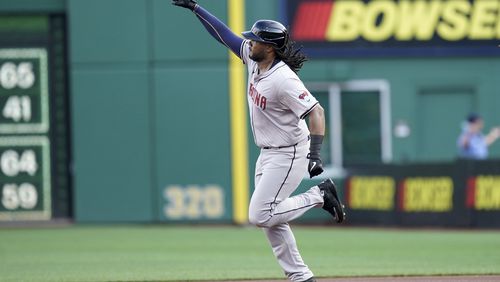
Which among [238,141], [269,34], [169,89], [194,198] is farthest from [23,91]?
[269,34]

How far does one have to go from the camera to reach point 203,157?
19.3 meters

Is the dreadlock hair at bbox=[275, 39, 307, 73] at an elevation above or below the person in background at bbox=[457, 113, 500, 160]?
above

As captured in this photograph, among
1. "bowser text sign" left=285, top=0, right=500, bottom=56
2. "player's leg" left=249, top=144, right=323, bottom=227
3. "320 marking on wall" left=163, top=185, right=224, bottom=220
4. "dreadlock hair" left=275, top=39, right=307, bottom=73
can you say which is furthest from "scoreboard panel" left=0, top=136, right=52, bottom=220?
"player's leg" left=249, top=144, right=323, bottom=227

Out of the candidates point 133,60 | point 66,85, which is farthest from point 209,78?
point 66,85

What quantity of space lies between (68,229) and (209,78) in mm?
3509

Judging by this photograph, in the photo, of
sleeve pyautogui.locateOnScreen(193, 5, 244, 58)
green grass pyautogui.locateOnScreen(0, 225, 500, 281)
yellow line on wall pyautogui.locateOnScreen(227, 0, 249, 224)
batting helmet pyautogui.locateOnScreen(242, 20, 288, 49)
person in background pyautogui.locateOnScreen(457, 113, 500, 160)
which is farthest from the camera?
yellow line on wall pyautogui.locateOnScreen(227, 0, 249, 224)

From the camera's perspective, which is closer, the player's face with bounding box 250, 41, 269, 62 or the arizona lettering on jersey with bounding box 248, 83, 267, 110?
the arizona lettering on jersey with bounding box 248, 83, 267, 110

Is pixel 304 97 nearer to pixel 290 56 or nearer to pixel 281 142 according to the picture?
pixel 281 142

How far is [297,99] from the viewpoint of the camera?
8.41 metres

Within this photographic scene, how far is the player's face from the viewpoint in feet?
28.4

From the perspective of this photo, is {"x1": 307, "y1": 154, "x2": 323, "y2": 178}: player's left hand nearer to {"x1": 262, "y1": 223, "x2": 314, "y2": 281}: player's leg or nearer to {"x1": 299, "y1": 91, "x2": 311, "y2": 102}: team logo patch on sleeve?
{"x1": 299, "y1": 91, "x2": 311, "y2": 102}: team logo patch on sleeve

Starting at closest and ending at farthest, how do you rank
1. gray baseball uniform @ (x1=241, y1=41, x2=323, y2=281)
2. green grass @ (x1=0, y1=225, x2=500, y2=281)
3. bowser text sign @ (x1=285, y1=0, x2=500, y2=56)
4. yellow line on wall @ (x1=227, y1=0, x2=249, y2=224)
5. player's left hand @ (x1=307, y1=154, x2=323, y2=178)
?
player's left hand @ (x1=307, y1=154, x2=323, y2=178) → gray baseball uniform @ (x1=241, y1=41, x2=323, y2=281) → green grass @ (x1=0, y1=225, x2=500, y2=281) → yellow line on wall @ (x1=227, y1=0, x2=249, y2=224) → bowser text sign @ (x1=285, y1=0, x2=500, y2=56)

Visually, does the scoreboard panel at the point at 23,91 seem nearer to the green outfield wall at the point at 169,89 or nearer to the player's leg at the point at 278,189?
the green outfield wall at the point at 169,89

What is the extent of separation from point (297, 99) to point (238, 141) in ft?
35.6
